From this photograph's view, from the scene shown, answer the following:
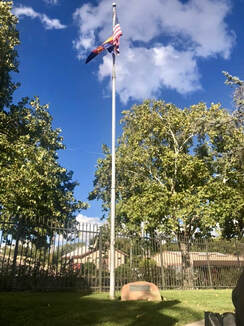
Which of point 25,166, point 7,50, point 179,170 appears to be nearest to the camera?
point 25,166

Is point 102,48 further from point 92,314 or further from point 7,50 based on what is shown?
point 92,314

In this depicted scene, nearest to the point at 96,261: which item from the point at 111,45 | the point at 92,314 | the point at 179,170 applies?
the point at 92,314

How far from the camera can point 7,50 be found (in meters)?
19.6

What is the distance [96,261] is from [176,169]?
43.0ft

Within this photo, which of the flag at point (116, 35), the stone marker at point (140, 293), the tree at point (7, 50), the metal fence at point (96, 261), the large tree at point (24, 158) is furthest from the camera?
the tree at point (7, 50)

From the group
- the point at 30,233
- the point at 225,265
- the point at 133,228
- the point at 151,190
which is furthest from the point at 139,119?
the point at 30,233

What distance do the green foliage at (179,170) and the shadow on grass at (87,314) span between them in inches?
555

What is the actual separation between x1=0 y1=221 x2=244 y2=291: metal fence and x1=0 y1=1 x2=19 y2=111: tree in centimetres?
1339

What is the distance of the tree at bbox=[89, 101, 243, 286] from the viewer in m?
20.8

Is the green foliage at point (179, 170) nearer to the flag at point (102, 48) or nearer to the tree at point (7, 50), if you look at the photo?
the flag at point (102, 48)

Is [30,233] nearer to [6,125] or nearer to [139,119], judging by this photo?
[6,125]

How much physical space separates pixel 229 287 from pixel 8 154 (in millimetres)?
16062

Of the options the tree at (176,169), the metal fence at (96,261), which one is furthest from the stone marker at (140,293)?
the tree at (176,169)

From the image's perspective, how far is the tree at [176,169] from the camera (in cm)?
2078
